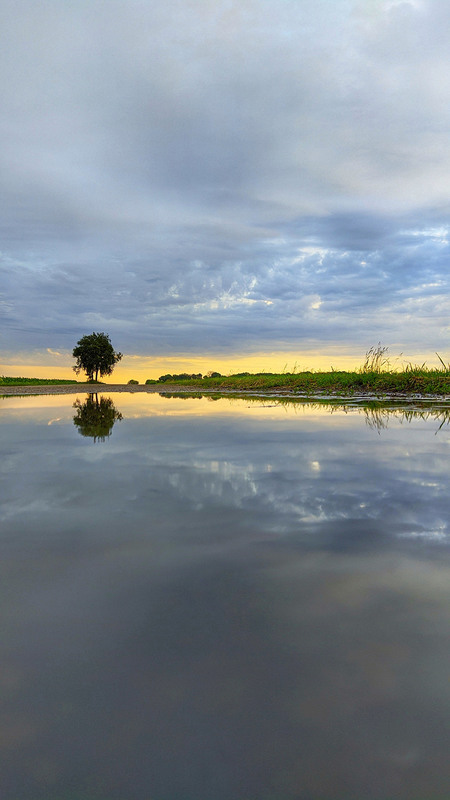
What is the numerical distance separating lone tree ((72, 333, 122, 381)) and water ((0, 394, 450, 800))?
56.2m

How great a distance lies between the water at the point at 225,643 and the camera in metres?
1.03

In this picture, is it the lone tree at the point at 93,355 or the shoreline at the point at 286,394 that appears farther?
the lone tree at the point at 93,355

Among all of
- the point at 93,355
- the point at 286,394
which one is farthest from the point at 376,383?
the point at 93,355

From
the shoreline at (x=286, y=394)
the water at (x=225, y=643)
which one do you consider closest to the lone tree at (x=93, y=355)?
the shoreline at (x=286, y=394)

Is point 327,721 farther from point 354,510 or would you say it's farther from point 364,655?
point 354,510

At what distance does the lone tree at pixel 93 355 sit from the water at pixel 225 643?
184 feet

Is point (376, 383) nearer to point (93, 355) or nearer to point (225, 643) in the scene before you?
point (225, 643)

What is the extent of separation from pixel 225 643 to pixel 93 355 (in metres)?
58.2

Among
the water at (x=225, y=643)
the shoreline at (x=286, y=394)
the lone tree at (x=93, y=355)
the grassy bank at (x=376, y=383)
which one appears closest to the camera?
the water at (x=225, y=643)

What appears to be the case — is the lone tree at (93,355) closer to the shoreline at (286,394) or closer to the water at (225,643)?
the shoreline at (286,394)

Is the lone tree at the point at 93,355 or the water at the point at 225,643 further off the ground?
the lone tree at the point at 93,355

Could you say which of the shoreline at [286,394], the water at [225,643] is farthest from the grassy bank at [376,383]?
the water at [225,643]

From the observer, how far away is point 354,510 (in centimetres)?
270

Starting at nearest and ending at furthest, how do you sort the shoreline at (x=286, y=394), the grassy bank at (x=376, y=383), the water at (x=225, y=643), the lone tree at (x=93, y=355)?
1. the water at (x=225, y=643)
2. the shoreline at (x=286, y=394)
3. the grassy bank at (x=376, y=383)
4. the lone tree at (x=93, y=355)
